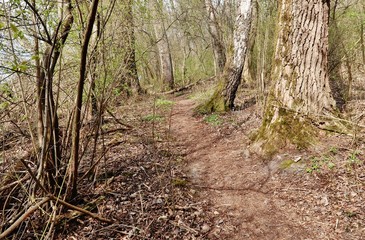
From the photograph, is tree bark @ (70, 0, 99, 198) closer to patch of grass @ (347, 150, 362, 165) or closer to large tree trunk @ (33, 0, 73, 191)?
large tree trunk @ (33, 0, 73, 191)

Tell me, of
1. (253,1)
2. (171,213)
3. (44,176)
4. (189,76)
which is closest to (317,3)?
(253,1)

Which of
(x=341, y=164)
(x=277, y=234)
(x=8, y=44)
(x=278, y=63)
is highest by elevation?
(x=8, y=44)

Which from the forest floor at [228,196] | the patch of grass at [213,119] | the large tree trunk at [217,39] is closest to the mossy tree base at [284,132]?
the forest floor at [228,196]

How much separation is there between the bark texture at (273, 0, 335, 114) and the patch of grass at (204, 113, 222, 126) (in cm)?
226

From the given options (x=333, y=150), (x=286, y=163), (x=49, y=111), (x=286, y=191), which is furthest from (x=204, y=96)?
(x=49, y=111)

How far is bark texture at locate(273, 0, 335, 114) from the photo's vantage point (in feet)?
11.3

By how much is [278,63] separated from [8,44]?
3507mm

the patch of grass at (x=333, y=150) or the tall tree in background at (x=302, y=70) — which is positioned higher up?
the tall tree in background at (x=302, y=70)

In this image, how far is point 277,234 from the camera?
237cm

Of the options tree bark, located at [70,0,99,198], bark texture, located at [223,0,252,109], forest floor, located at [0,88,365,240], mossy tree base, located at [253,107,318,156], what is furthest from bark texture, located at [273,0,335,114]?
tree bark, located at [70,0,99,198]

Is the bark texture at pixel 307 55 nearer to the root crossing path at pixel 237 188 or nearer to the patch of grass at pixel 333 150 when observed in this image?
the patch of grass at pixel 333 150

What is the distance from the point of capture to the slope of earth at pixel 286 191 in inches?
93.9

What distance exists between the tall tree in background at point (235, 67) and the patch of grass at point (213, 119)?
41 cm

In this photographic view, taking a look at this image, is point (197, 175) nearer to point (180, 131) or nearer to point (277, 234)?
point (277, 234)
